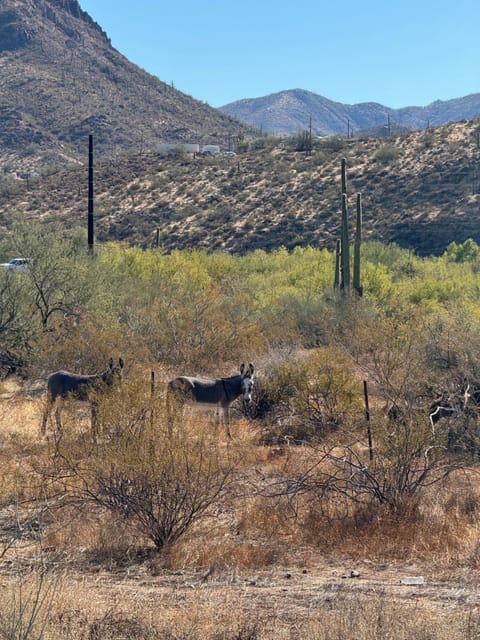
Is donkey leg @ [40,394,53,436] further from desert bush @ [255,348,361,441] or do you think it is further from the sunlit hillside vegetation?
desert bush @ [255,348,361,441]

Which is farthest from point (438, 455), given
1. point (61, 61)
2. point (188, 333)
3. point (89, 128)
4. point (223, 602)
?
point (61, 61)

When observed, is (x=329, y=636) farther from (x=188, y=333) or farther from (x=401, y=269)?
(x=401, y=269)

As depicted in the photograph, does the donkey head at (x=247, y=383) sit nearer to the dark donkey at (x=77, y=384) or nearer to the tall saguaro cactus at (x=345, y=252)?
the dark donkey at (x=77, y=384)

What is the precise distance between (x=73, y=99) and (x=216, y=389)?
86688mm

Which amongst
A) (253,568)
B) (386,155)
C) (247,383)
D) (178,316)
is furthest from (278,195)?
(253,568)

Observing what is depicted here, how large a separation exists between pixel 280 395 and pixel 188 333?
401 cm

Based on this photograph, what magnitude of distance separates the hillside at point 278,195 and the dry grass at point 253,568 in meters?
37.0

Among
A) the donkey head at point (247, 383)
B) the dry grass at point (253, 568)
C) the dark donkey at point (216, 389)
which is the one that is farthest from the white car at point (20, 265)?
the dry grass at point (253, 568)

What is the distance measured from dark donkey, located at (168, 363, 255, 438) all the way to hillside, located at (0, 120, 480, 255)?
32825 mm

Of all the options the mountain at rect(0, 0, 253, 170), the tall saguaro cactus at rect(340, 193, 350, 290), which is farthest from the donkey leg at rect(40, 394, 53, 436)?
the mountain at rect(0, 0, 253, 170)

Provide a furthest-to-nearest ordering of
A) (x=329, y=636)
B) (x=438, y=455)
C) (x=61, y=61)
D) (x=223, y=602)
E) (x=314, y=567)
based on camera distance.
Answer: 1. (x=61, y=61)
2. (x=438, y=455)
3. (x=314, y=567)
4. (x=223, y=602)
5. (x=329, y=636)

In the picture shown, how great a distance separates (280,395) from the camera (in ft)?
50.9

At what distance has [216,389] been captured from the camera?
46.1 ft

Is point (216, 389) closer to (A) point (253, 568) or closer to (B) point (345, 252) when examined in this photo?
(A) point (253, 568)
